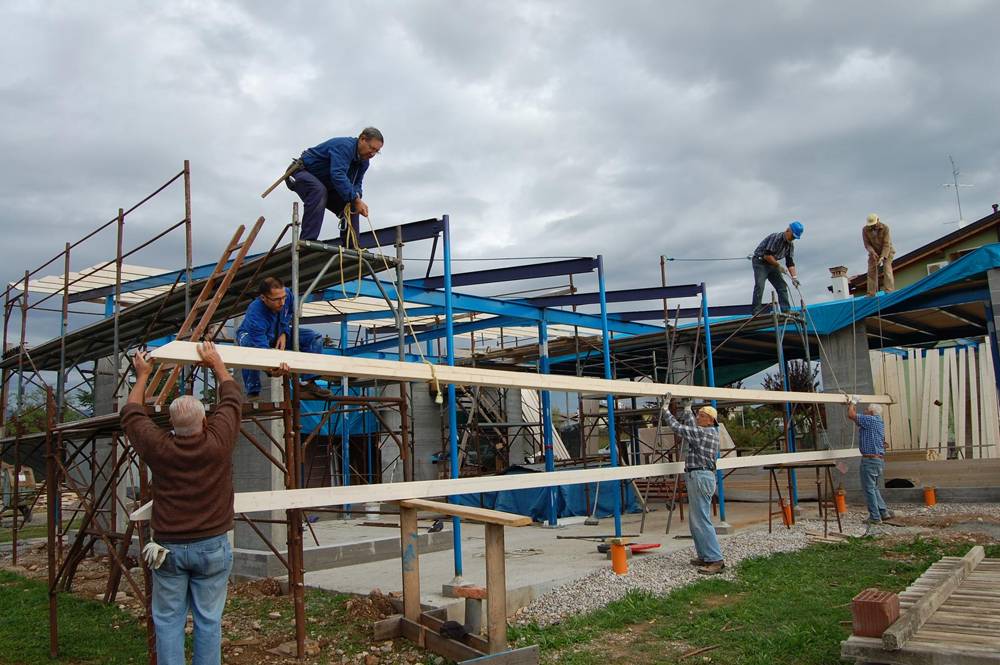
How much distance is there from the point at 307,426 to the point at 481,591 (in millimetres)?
13206

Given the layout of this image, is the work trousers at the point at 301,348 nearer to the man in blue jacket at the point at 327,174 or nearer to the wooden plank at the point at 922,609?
the man in blue jacket at the point at 327,174

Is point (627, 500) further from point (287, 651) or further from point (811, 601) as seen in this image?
point (287, 651)

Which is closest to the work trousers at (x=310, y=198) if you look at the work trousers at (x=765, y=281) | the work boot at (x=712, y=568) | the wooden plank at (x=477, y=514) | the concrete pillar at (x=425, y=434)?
the wooden plank at (x=477, y=514)

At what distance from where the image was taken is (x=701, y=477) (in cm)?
926

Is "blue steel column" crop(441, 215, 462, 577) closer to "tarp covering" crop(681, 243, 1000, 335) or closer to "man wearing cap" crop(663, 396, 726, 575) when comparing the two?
"man wearing cap" crop(663, 396, 726, 575)

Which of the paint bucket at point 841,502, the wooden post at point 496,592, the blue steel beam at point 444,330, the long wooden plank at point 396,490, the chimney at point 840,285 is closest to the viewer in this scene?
the long wooden plank at point 396,490

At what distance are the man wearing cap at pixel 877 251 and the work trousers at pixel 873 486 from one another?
3.53 m

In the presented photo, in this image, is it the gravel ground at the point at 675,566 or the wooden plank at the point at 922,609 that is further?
the gravel ground at the point at 675,566

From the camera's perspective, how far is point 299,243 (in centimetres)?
759

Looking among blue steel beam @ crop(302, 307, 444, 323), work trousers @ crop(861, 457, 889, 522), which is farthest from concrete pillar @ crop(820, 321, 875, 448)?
blue steel beam @ crop(302, 307, 444, 323)

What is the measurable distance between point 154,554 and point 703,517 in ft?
21.0

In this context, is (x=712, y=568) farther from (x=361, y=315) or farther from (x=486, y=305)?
(x=361, y=315)

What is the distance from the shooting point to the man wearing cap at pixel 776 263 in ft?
43.7

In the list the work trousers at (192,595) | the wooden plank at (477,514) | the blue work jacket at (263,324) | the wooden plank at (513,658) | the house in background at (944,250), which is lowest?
the wooden plank at (513,658)
